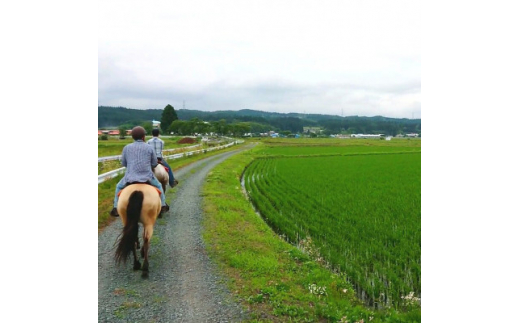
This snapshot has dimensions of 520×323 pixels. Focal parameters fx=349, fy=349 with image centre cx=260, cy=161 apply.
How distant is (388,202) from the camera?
433 inches

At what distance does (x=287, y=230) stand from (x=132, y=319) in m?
4.38

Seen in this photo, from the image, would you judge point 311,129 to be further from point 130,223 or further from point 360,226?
point 130,223

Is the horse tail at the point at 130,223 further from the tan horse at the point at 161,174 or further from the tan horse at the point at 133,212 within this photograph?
the tan horse at the point at 161,174

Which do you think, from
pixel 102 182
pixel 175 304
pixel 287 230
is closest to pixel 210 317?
pixel 175 304

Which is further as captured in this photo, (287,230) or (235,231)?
(287,230)

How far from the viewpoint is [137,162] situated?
5082 millimetres

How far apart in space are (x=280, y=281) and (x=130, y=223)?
7.18 ft

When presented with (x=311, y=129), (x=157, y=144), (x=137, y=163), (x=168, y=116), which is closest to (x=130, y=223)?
(x=137, y=163)

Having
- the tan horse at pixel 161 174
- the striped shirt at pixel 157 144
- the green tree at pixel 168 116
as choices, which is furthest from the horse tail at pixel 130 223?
the green tree at pixel 168 116

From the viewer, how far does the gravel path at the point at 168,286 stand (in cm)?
380

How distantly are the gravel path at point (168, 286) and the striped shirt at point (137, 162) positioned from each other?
135cm
